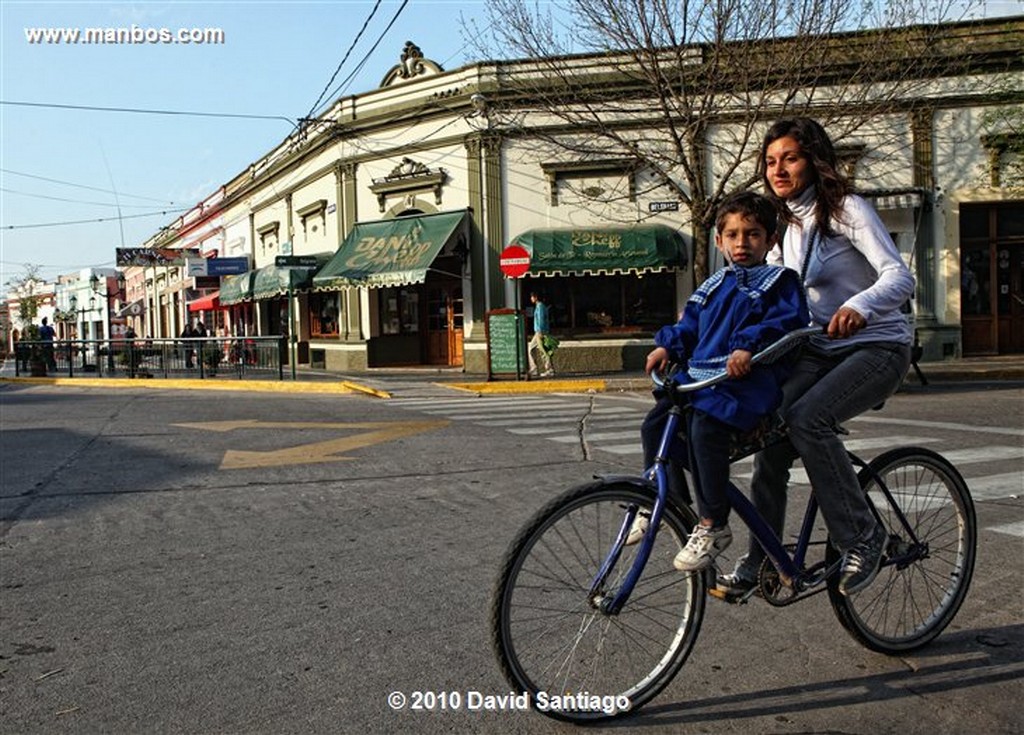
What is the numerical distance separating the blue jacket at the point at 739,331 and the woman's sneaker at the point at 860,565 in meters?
0.66

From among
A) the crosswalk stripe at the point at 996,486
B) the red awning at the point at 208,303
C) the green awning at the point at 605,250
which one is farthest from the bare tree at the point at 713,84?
the red awning at the point at 208,303

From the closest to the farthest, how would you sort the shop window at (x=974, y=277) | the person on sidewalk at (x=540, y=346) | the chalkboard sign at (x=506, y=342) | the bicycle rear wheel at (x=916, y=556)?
the bicycle rear wheel at (x=916, y=556) < the chalkboard sign at (x=506, y=342) < the person on sidewalk at (x=540, y=346) < the shop window at (x=974, y=277)

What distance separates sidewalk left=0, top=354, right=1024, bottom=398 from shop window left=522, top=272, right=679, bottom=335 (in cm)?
195

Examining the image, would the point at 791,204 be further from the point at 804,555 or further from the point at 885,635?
the point at 885,635

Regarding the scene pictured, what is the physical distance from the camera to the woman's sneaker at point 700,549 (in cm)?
279


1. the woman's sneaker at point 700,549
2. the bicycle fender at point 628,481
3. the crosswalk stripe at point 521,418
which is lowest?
the crosswalk stripe at point 521,418

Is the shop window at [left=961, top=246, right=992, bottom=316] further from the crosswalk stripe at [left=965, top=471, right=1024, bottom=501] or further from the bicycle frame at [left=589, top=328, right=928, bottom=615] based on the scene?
the bicycle frame at [left=589, top=328, right=928, bottom=615]

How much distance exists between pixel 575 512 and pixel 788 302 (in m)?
1.02

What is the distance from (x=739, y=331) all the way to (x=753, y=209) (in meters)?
0.51

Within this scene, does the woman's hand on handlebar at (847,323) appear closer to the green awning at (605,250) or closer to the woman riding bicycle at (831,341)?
the woman riding bicycle at (831,341)

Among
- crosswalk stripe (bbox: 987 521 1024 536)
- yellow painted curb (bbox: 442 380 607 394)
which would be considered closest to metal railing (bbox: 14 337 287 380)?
yellow painted curb (bbox: 442 380 607 394)

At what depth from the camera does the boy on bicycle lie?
109 inches

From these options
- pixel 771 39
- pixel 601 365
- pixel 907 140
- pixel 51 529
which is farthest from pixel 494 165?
pixel 51 529

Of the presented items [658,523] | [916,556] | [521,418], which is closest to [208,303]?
[521,418]
